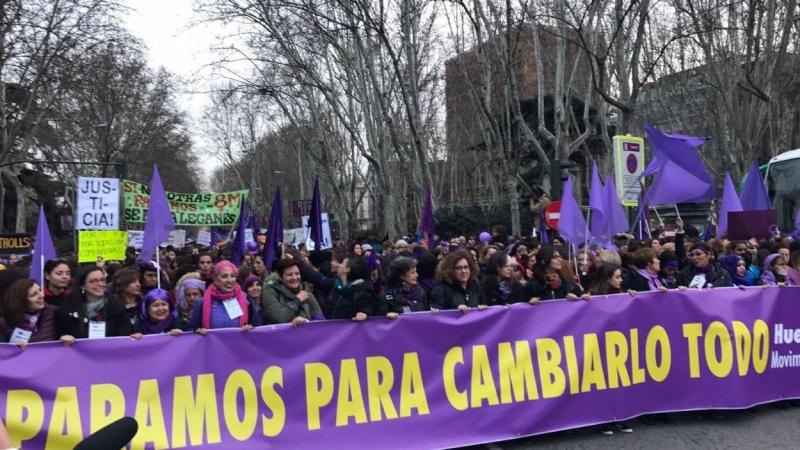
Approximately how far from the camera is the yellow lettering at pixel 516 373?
506cm

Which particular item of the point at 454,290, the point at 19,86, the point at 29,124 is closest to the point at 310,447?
the point at 454,290

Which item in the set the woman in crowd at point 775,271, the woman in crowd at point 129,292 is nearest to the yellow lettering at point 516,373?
the woman in crowd at point 129,292

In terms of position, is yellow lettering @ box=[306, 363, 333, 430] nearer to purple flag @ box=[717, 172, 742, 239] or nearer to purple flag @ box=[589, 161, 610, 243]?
purple flag @ box=[589, 161, 610, 243]

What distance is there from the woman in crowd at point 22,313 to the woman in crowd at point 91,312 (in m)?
0.16

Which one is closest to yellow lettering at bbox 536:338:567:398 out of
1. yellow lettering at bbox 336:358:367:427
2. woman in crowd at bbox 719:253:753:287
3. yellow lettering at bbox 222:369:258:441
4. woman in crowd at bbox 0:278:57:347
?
yellow lettering at bbox 336:358:367:427

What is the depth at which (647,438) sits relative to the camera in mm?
5230

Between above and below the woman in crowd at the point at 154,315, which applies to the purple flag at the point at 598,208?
above

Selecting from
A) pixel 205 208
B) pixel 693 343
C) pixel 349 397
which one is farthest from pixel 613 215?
pixel 205 208

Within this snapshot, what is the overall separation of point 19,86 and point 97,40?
11.9 feet

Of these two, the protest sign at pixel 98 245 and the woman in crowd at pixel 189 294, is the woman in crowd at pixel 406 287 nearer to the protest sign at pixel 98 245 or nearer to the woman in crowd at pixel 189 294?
the woman in crowd at pixel 189 294

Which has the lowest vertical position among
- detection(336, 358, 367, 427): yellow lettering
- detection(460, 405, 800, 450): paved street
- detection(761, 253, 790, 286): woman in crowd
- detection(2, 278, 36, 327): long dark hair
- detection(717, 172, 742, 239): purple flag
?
detection(460, 405, 800, 450): paved street

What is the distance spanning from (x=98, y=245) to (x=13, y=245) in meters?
5.50

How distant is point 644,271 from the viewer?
250 inches

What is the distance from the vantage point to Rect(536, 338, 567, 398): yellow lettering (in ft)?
17.0
